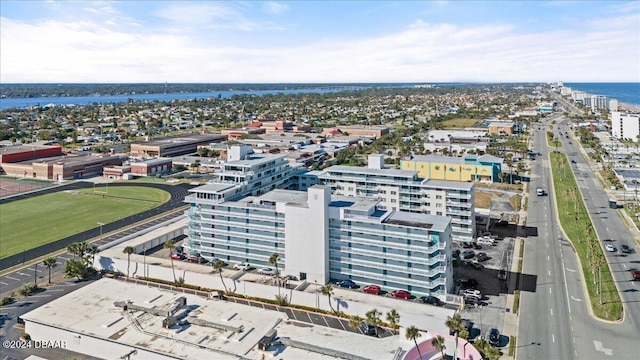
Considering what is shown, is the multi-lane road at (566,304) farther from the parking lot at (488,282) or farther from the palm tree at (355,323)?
the palm tree at (355,323)

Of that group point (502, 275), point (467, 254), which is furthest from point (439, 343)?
point (467, 254)

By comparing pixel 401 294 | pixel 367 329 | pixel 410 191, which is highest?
pixel 410 191

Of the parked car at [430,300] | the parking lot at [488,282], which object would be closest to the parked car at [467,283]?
the parking lot at [488,282]

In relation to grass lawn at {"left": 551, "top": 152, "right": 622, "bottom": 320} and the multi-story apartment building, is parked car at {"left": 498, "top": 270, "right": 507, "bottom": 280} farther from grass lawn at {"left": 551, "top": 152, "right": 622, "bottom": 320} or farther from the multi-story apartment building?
the multi-story apartment building

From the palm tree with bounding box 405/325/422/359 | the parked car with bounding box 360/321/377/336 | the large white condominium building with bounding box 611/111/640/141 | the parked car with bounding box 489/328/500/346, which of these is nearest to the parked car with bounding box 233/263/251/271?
the parked car with bounding box 360/321/377/336

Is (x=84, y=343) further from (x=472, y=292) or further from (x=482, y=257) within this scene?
(x=482, y=257)

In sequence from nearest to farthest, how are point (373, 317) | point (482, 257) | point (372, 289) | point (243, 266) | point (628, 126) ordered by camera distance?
point (373, 317), point (372, 289), point (243, 266), point (482, 257), point (628, 126)
